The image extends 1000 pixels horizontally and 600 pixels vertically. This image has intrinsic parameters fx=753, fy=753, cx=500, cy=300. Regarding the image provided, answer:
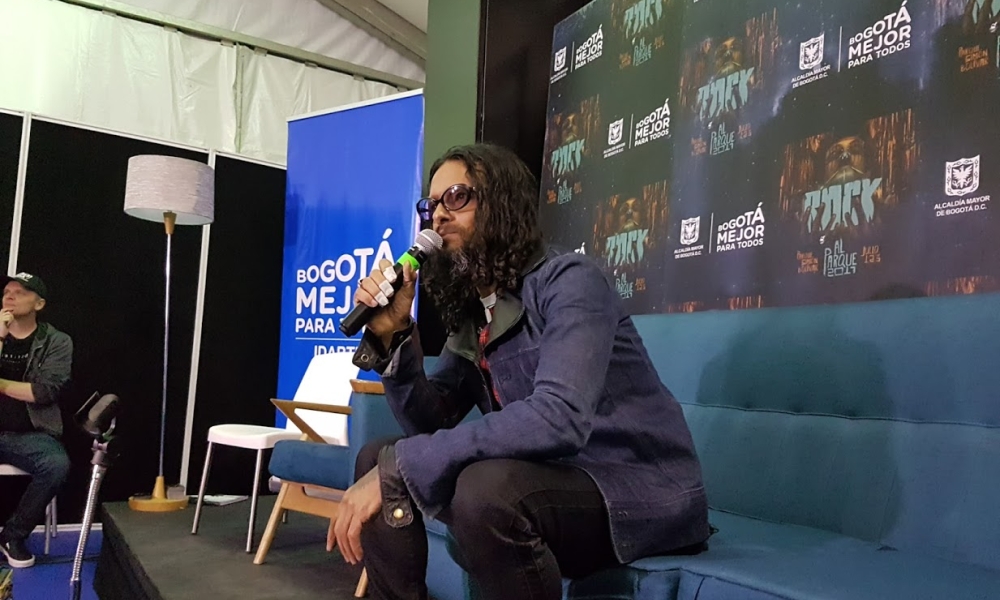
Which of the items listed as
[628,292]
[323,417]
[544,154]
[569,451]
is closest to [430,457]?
[569,451]

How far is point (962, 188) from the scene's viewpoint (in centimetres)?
182

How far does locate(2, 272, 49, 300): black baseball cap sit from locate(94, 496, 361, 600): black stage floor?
1.12m

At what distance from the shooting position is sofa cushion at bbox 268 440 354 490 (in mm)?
2492

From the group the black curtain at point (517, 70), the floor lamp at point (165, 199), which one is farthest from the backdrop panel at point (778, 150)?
the floor lamp at point (165, 199)

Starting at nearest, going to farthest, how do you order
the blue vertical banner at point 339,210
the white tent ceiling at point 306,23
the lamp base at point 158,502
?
the lamp base at point 158,502
the blue vertical banner at point 339,210
the white tent ceiling at point 306,23

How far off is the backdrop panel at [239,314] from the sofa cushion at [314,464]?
182cm

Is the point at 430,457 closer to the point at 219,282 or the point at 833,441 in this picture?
the point at 833,441

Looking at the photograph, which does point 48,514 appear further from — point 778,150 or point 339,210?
point 778,150

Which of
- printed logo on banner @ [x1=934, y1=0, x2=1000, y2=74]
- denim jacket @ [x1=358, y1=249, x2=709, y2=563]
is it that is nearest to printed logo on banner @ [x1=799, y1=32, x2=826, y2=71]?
printed logo on banner @ [x1=934, y1=0, x2=1000, y2=74]

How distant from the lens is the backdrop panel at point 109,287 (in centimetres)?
388

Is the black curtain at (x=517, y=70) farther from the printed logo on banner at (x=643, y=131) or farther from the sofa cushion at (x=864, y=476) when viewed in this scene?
the sofa cushion at (x=864, y=476)

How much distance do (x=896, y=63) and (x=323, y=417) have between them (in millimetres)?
2563

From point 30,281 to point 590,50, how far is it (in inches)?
113

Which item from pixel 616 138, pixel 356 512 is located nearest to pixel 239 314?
pixel 616 138
